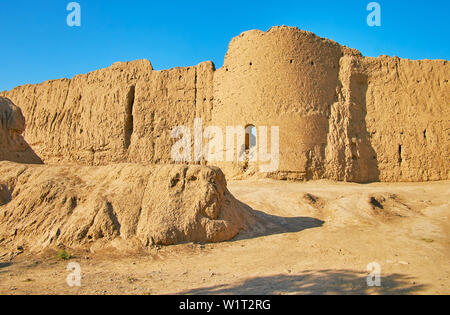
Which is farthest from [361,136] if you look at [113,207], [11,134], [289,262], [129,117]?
[11,134]

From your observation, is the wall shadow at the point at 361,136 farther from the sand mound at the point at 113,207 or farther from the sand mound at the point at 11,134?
the sand mound at the point at 11,134

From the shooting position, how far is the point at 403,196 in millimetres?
10430

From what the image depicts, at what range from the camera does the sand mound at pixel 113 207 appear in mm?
5770

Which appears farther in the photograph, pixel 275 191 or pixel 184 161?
pixel 184 161

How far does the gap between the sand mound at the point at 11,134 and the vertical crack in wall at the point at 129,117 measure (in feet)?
27.7

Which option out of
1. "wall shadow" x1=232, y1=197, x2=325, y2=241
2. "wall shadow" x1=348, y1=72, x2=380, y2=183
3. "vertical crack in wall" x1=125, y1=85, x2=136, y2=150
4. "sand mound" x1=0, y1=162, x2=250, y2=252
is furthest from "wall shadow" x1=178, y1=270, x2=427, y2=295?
"vertical crack in wall" x1=125, y1=85, x2=136, y2=150

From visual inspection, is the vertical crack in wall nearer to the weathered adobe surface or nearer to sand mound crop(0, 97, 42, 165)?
the weathered adobe surface

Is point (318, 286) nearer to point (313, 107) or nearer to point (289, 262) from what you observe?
point (289, 262)

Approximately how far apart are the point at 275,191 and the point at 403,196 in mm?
3972

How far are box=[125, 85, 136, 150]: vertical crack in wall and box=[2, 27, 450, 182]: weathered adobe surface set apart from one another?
0.08m

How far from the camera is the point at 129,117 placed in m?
17.4

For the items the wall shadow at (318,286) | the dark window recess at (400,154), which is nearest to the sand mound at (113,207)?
the wall shadow at (318,286)
